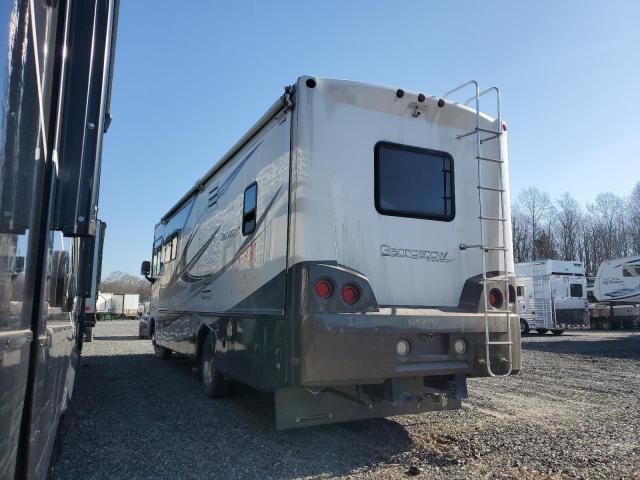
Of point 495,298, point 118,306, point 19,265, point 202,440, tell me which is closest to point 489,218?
point 495,298

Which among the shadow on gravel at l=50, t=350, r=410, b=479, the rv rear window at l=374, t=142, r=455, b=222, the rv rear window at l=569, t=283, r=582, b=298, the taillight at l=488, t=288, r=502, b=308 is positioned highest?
the rv rear window at l=374, t=142, r=455, b=222

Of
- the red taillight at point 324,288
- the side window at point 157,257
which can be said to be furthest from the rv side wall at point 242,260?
the side window at point 157,257

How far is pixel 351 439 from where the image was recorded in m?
5.21

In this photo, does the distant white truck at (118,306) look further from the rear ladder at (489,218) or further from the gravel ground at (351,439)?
the rear ladder at (489,218)

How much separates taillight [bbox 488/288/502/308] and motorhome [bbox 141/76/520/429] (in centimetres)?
2

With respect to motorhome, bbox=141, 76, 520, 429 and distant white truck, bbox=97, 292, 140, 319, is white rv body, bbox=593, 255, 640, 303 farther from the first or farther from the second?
distant white truck, bbox=97, 292, 140, 319

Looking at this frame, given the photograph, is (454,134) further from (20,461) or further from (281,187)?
(20,461)

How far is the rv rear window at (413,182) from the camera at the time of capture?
4953mm

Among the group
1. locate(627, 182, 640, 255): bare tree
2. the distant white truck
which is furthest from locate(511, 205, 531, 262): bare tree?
the distant white truck

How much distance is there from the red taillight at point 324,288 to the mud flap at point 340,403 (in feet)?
3.03

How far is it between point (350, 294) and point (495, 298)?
174 centimetres

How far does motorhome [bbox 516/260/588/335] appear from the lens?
22.5 m

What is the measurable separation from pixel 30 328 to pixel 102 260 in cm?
1018

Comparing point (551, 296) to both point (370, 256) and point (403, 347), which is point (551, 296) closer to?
point (403, 347)
